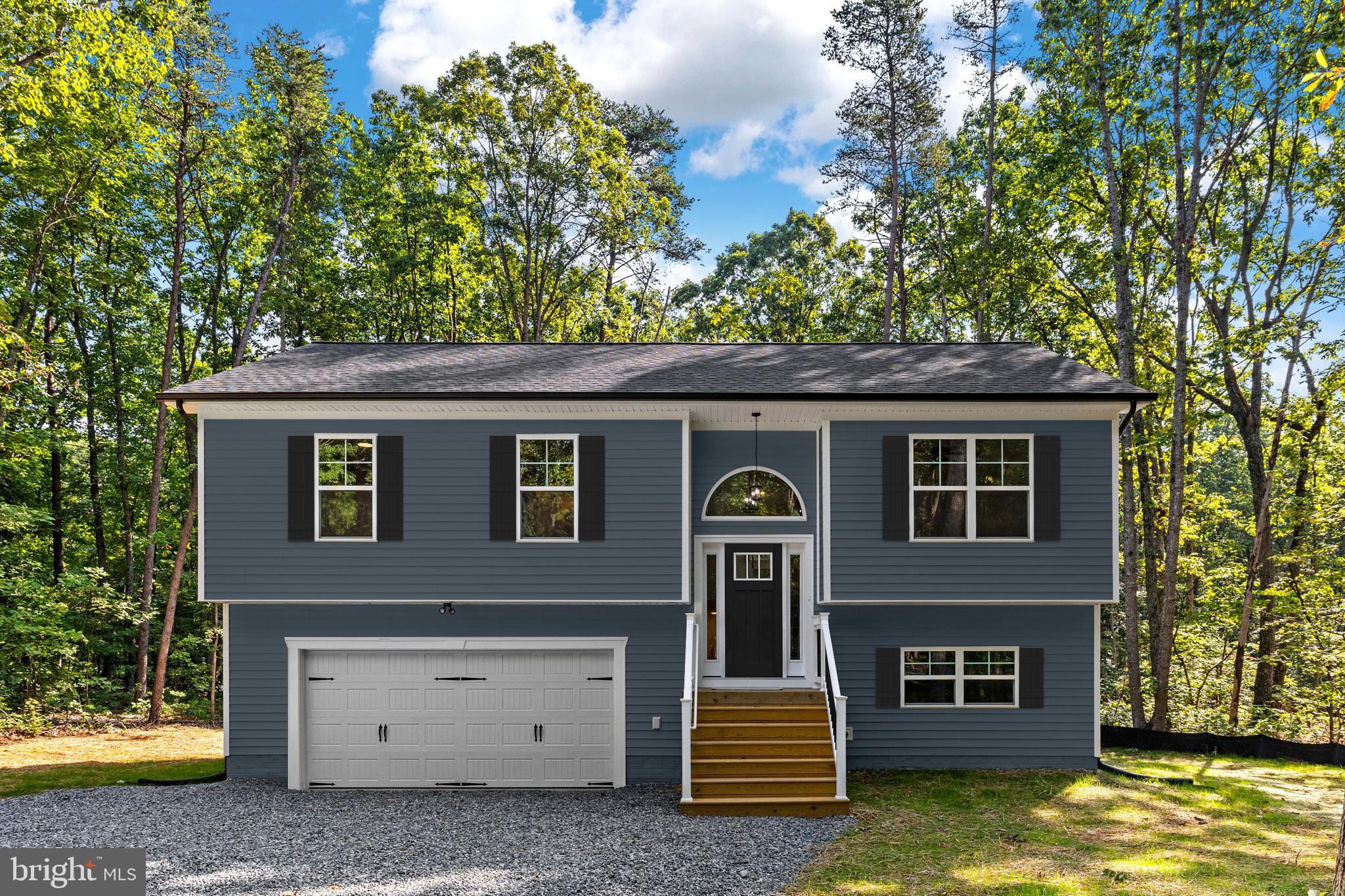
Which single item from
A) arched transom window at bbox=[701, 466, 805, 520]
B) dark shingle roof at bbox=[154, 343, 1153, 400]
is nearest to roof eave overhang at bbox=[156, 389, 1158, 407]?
dark shingle roof at bbox=[154, 343, 1153, 400]

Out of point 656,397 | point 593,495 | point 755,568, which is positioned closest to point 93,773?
point 593,495

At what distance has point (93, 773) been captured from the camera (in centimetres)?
1049

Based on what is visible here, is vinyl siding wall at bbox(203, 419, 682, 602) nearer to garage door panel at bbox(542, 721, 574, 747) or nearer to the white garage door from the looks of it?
the white garage door

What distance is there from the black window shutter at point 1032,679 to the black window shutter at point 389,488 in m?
8.43

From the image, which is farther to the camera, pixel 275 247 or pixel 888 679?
pixel 275 247

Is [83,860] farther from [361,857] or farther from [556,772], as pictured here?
[556,772]

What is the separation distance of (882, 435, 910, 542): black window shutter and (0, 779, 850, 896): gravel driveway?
3.51m

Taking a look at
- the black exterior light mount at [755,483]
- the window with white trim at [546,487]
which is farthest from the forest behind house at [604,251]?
the window with white trim at [546,487]

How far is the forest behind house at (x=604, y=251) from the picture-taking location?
14008mm

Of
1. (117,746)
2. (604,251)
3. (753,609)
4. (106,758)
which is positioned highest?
(604,251)

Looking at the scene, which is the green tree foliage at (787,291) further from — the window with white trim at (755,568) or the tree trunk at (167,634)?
the tree trunk at (167,634)

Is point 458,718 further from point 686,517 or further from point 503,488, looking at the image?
point 686,517

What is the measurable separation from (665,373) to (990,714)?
6.38 m

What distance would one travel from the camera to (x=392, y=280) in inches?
807
